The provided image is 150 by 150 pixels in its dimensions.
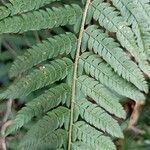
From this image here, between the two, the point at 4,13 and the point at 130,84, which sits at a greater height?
the point at 4,13

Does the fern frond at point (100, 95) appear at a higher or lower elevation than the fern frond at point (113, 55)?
lower

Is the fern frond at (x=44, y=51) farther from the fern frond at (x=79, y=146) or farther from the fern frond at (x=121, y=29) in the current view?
the fern frond at (x=79, y=146)

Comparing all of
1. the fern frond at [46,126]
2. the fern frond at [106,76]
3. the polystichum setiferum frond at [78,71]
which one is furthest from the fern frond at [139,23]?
the fern frond at [46,126]

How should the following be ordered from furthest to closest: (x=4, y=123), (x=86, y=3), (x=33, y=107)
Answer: (x=4, y=123)
(x=86, y=3)
(x=33, y=107)

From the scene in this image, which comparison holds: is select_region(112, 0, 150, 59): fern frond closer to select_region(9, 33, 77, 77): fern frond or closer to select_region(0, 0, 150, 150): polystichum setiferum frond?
select_region(0, 0, 150, 150): polystichum setiferum frond

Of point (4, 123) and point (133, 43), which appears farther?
point (4, 123)

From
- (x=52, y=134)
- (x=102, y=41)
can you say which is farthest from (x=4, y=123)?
(x=102, y=41)

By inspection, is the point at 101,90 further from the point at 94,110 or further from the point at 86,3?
the point at 86,3
